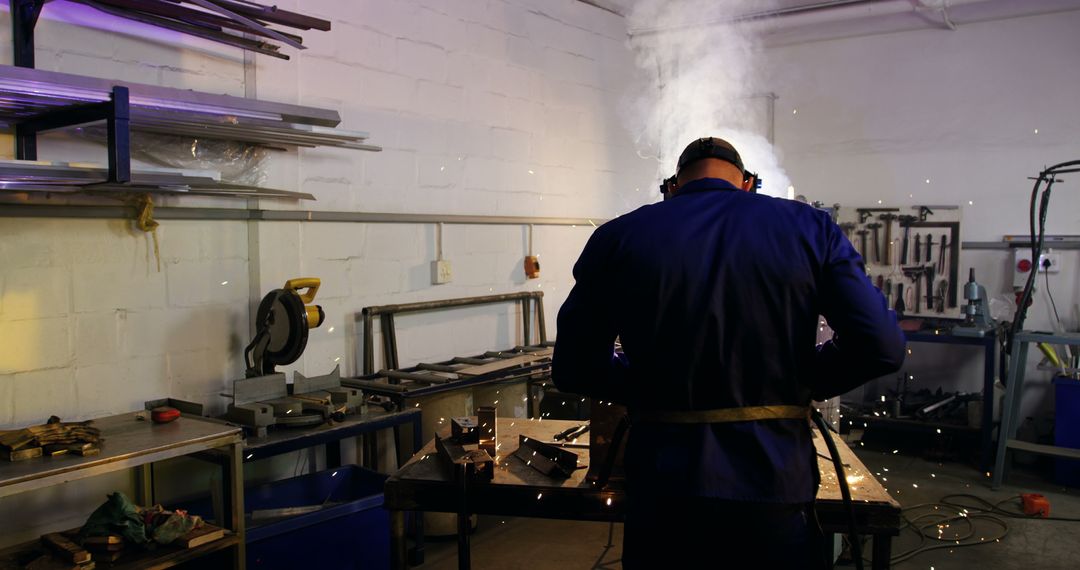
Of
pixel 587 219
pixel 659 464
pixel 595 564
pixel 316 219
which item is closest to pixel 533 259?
pixel 587 219

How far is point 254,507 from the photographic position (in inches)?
126

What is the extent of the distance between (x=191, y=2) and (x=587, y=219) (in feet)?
10.6

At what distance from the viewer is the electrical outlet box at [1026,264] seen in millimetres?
5422

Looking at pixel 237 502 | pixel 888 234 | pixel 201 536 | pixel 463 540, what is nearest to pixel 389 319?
pixel 237 502

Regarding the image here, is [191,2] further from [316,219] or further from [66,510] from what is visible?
[66,510]

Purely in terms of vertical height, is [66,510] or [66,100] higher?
[66,100]

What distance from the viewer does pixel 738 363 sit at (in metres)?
1.73

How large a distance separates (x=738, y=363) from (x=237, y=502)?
175 centimetres

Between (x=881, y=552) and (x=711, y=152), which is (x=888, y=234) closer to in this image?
(x=881, y=552)

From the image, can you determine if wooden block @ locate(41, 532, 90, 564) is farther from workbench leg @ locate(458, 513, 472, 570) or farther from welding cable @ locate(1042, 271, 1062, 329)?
welding cable @ locate(1042, 271, 1062, 329)

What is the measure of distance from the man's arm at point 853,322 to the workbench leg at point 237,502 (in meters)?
1.84

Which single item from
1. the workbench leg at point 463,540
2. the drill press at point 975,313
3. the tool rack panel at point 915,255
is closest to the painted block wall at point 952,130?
the tool rack panel at point 915,255

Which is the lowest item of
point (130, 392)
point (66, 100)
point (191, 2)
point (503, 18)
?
point (130, 392)

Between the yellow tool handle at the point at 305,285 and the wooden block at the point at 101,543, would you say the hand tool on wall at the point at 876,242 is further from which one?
the wooden block at the point at 101,543
